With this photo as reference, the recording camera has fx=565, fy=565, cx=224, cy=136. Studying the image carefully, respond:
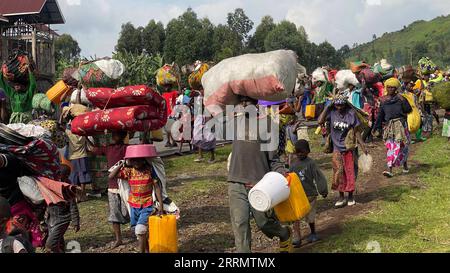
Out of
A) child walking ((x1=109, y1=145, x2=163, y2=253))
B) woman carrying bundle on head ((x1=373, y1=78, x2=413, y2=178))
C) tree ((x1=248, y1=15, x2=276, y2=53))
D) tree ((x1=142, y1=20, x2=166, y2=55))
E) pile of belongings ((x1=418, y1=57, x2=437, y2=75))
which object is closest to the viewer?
child walking ((x1=109, y1=145, x2=163, y2=253))

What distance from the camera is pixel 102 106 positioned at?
23.5ft

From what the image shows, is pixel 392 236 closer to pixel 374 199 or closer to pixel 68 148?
pixel 374 199

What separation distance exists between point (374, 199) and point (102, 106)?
448 centimetres

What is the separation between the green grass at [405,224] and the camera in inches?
251

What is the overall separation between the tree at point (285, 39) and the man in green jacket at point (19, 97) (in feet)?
186

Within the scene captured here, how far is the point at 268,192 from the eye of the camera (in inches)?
201

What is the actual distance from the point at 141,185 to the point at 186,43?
144ft

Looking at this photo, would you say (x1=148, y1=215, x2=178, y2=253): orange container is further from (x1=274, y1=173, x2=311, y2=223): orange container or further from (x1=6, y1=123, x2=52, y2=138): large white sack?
(x1=6, y1=123, x2=52, y2=138): large white sack

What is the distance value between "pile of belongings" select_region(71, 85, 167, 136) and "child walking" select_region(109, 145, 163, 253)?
758 millimetres

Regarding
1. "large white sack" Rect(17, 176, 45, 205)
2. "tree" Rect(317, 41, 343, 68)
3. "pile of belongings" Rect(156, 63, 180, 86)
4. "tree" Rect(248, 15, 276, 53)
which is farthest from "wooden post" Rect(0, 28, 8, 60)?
"tree" Rect(317, 41, 343, 68)

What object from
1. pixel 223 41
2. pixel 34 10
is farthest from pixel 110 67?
pixel 223 41

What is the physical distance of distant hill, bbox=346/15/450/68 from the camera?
104875mm

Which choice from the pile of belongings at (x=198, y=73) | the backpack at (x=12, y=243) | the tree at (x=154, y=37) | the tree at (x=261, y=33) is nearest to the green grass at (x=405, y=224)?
the backpack at (x=12, y=243)
